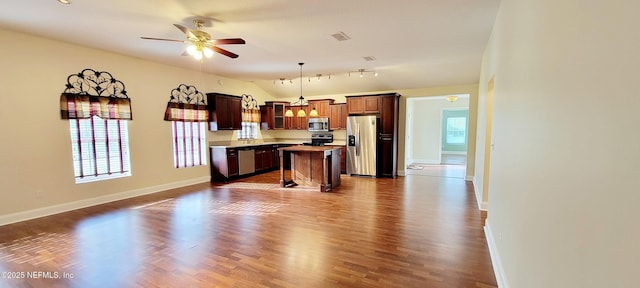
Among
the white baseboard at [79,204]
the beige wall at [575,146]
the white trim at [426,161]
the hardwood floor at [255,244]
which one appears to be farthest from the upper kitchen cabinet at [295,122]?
the beige wall at [575,146]

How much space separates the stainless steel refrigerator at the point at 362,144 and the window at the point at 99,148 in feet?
17.3

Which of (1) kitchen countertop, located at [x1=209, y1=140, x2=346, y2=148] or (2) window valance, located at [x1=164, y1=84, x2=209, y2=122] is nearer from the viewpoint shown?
(2) window valance, located at [x1=164, y1=84, x2=209, y2=122]

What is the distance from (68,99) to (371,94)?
6.61 m

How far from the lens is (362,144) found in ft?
24.4

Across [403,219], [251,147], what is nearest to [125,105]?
[251,147]

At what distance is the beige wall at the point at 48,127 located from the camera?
3912 mm

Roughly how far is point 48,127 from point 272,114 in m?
5.38

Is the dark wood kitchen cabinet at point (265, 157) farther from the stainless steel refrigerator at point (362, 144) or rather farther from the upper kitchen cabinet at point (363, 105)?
the upper kitchen cabinet at point (363, 105)

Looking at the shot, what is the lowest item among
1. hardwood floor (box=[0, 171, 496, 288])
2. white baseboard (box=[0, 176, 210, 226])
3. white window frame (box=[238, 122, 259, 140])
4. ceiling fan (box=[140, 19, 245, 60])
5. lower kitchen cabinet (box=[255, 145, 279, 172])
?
hardwood floor (box=[0, 171, 496, 288])

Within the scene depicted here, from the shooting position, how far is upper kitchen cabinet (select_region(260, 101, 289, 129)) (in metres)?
8.80

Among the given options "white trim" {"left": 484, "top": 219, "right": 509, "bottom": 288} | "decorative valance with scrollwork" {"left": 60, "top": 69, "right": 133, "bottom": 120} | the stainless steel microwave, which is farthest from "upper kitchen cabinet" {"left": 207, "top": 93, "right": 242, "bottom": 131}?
"white trim" {"left": 484, "top": 219, "right": 509, "bottom": 288}

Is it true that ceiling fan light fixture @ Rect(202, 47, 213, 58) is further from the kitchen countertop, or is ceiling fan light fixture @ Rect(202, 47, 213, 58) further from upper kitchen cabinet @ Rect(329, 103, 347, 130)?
upper kitchen cabinet @ Rect(329, 103, 347, 130)

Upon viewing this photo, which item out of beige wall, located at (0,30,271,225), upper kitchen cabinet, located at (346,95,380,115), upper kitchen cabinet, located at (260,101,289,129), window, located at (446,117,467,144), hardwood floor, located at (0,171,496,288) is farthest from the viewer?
window, located at (446,117,467,144)

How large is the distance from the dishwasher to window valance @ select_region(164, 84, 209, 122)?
4.26 feet
